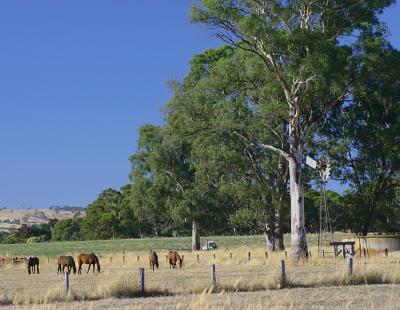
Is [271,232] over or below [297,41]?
below

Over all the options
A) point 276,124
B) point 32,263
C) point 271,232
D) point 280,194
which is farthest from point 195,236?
point 32,263

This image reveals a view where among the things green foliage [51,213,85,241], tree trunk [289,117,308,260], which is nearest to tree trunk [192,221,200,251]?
tree trunk [289,117,308,260]

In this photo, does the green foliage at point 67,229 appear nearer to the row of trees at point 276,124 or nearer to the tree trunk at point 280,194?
the row of trees at point 276,124

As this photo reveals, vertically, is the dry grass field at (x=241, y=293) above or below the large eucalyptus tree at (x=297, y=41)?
below

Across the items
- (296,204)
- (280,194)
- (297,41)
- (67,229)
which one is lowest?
(296,204)

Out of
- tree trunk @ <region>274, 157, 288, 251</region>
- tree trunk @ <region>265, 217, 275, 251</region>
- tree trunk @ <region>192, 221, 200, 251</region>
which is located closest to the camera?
tree trunk @ <region>274, 157, 288, 251</region>

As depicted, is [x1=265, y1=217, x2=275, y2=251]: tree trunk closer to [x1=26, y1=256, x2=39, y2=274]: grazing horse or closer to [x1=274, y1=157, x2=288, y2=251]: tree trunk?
[x1=274, y1=157, x2=288, y2=251]: tree trunk

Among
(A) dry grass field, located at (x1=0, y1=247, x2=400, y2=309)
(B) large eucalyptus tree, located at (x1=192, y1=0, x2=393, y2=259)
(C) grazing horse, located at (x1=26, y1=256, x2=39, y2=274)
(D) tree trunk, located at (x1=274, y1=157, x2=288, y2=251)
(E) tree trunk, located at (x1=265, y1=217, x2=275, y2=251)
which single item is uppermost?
(B) large eucalyptus tree, located at (x1=192, y1=0, x2=393, y2=259)

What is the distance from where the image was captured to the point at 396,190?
199ft

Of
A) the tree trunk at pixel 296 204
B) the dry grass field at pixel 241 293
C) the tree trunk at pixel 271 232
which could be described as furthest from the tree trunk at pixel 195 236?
the dry grass field at pixel 241 293

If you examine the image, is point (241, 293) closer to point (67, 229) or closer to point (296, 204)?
point (296, 204)

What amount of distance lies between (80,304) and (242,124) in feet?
84.7

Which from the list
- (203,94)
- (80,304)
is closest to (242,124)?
(203,94)

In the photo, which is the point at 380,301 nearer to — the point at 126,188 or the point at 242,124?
the point at 242,124
